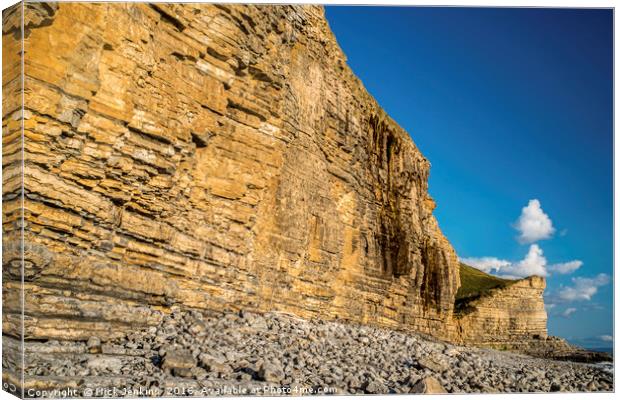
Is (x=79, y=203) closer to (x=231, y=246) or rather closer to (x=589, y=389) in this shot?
(x=231, y=246)

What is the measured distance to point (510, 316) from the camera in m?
51.8

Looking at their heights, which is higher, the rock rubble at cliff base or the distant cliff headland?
the distant cliff headland

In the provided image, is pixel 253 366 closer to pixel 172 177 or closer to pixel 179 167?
pixel 172 177

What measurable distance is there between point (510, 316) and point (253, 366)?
148 feet

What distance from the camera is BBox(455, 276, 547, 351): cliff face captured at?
160 feet

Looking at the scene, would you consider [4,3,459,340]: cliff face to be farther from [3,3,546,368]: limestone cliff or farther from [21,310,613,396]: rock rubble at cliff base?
[21,310,613,396]: rock rubble at cliff base

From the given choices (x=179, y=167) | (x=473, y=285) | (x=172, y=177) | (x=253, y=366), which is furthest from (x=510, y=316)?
(x=253, y=366)

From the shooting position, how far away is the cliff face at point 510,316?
160ft

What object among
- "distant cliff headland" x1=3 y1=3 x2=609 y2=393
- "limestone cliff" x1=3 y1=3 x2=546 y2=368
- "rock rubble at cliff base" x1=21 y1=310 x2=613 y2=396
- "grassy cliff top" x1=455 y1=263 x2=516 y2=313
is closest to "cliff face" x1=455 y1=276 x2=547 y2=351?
"grassy cliff top" x1=455 y1=263 x2=516 y2=313

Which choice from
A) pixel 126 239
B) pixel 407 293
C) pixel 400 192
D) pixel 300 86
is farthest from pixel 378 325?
pixel 126 239

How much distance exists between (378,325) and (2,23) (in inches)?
763

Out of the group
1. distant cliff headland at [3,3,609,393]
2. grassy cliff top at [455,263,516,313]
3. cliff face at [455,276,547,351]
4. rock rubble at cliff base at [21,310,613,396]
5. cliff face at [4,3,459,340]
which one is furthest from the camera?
grassy cliff top at [455,263,516,313]

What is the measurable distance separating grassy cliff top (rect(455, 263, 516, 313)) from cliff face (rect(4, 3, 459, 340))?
29552mm

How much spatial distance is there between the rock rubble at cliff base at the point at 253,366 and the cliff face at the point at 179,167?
0.65 meters
